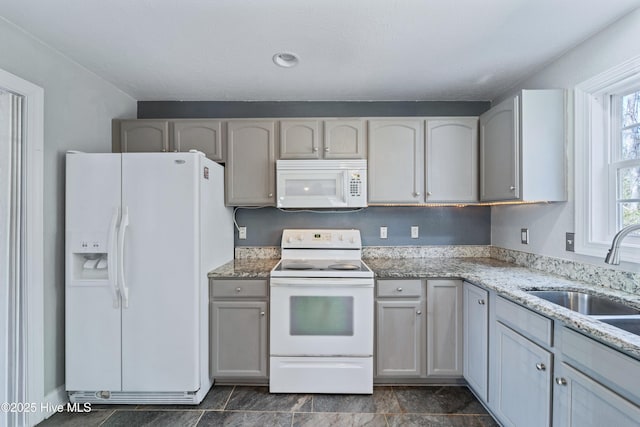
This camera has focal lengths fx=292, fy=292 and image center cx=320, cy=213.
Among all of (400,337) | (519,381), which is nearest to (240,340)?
(400,337)

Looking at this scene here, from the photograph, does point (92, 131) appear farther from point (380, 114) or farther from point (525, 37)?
point (525, 37)

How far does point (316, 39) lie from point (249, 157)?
3.60 feet

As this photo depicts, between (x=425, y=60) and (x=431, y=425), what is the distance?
2.39 meters

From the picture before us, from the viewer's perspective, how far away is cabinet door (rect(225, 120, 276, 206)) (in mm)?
2506

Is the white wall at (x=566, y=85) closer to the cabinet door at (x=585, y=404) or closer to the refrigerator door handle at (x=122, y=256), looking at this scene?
the cabinet door at (x=585, y=404)

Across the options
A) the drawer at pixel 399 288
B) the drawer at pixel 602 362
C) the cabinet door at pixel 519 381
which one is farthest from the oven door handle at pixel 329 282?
the drawer at pixel 602 362

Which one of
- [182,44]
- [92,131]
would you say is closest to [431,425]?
[182,44]

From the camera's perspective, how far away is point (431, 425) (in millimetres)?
1807

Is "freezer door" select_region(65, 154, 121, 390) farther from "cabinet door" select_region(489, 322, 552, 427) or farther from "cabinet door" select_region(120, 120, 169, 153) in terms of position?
"cabinet door" select_region(489, 322, 552, 427)

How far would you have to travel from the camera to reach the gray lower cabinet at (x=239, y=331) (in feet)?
6.98

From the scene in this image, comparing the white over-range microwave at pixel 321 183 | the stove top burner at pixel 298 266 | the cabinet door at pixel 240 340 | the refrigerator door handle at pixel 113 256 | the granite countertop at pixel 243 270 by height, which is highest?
the white over-range microwave at pixel 321 183

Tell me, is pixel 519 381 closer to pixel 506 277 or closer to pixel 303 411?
pixel 506 277

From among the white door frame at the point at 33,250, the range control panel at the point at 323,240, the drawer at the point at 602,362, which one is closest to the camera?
the drawer at the point at 602,362

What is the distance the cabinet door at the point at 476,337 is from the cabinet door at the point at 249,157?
1703 millimetres
